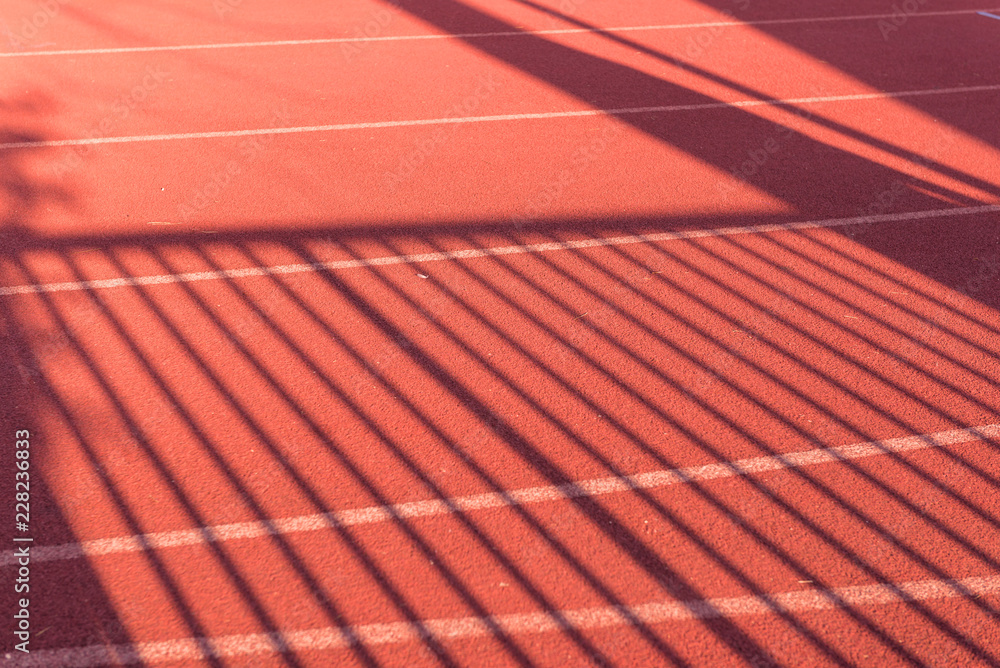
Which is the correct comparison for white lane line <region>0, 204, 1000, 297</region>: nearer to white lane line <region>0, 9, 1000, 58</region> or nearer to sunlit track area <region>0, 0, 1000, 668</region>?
sunlit track area <region>0, 0, 1000, 668</region>

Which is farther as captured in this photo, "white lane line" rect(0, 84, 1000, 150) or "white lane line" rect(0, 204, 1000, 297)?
"white lane line" rect(0, 84, 1000, 150)

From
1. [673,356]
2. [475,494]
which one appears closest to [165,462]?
[475,494]

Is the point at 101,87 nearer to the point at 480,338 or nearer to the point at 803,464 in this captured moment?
the point at 480,338

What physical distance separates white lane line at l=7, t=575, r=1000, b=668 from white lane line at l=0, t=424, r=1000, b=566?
1.77 ft

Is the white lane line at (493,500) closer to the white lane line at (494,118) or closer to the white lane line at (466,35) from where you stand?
the white lane line at (494,118)

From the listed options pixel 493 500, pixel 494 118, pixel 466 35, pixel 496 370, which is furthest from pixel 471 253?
pixel 466 35

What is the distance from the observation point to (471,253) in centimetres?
608

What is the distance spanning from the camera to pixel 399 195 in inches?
269

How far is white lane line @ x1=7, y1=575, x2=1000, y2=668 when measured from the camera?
11.2ft

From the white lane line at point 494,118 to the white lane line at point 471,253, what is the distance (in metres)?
2.39

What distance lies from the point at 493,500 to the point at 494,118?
4947 millimetres

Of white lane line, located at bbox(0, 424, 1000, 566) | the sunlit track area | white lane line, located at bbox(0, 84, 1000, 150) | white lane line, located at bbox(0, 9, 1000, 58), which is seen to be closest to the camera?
the sunlit track area

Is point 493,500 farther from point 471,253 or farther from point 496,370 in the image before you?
point 471,253

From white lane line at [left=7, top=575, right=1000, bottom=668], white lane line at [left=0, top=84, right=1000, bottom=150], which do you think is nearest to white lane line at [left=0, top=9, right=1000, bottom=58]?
white lane line at [left=0, top=84, right=1000, bottom=150]
